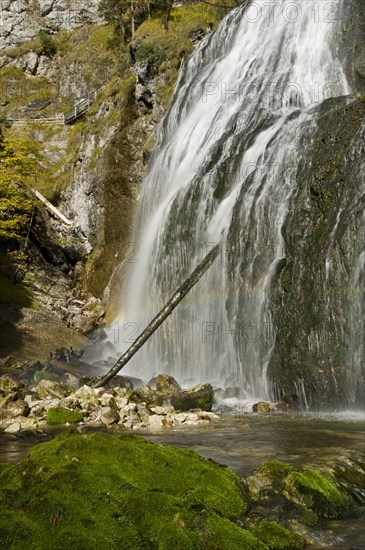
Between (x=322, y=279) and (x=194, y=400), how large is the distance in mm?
4851

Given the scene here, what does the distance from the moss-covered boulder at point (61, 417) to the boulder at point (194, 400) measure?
296 centimetres

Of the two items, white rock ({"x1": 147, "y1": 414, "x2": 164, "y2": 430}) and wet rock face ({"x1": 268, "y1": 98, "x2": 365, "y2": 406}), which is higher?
wet rock face ({"x1": 268, "y1": 98, "x2": 365, "y2": 406})

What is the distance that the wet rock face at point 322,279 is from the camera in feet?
47.9

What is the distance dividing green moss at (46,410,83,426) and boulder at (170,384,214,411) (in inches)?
117

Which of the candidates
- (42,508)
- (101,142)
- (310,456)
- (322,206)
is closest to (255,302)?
(322,206)

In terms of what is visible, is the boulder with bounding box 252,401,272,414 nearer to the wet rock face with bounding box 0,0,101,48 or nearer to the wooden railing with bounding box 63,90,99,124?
the wooden railing with bounding box 63,90,99,124

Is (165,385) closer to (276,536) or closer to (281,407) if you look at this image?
(281,407)

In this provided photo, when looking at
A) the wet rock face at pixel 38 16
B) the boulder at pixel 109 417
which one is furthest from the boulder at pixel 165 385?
the wet rock face at pixel 38 16

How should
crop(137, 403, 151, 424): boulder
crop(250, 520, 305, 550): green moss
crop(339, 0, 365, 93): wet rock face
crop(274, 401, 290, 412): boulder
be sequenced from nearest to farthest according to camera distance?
crop(250, 520, 305, 550): green moss, crop(137, 403, 151, 424): boulder, crop(274, 401, 290, 412): boulder, crop(339, 0, 365, 93): wet rock face

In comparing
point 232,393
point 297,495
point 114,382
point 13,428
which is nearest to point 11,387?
point 13,428

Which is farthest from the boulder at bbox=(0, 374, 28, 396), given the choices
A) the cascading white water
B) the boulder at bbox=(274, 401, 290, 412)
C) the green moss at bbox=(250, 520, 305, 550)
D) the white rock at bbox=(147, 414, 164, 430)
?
the green moss at bbox=(250, 520, 305, 550)

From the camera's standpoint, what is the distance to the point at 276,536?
5297 mm

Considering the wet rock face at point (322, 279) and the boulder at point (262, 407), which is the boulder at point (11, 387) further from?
the wet rock face at point (322, 279)

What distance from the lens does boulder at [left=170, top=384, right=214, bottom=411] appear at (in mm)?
14672
